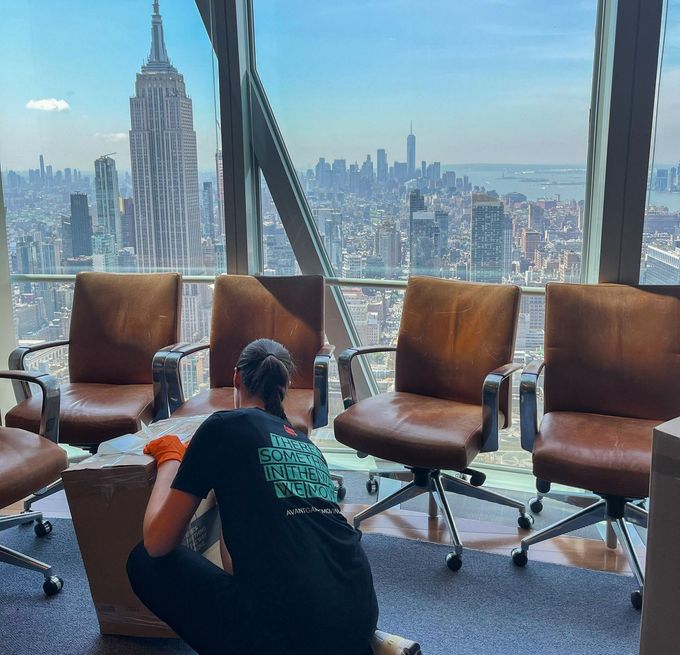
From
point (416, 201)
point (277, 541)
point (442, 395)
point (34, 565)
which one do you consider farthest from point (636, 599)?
point (34, 565)

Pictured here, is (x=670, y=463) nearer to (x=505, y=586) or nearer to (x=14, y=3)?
(x=505, y=586)

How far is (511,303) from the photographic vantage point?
288 centimetres

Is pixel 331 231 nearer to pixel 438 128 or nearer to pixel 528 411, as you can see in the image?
pixel 438 128

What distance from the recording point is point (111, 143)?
3.55 meters

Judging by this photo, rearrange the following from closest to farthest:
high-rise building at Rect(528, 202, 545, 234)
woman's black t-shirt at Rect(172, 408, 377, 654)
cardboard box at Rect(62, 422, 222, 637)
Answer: woman's black t-shirt at Rect(172, 408, 377, 654) → cardboard box at Rect(62, 422, 222, 637) → high-rise building at Rect(528, 202, 545, 234)

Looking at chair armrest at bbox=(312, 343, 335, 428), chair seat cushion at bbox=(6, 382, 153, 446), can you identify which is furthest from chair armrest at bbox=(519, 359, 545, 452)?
chair seat cushion at bbox=(6, 382, 153, 446)

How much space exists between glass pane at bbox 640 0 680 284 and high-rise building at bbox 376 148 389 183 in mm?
1150

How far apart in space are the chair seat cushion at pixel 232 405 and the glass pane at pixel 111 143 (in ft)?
2.35

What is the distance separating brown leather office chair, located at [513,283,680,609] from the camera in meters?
2.48

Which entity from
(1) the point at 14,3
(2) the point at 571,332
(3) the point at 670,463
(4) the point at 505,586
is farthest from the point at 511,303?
(1) the point at 14,3

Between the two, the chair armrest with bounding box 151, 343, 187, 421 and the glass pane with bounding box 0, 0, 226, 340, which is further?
the glass pane with bounding box 0, 0, 226, 340

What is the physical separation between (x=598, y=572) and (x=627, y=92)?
1.84 meters

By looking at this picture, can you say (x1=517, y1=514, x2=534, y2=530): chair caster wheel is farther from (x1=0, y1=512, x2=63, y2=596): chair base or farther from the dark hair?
(x1=0, y1=512, x2=63, y2=596): chair base

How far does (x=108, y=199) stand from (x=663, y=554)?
128 inches
